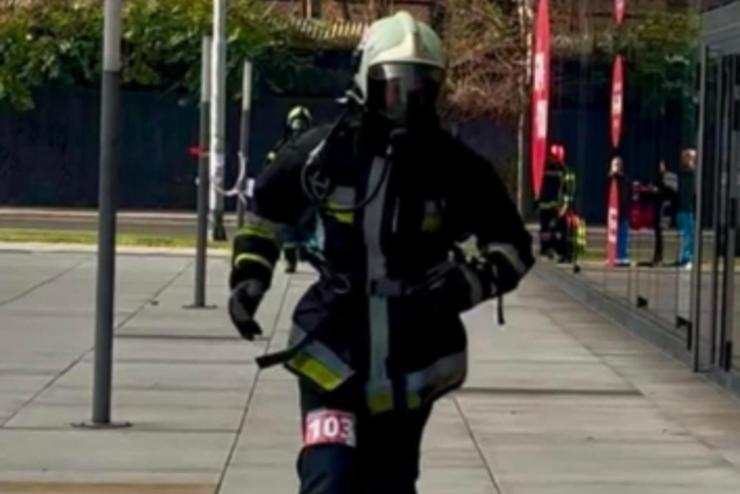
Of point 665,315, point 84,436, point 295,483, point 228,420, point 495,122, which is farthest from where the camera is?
point 495,122

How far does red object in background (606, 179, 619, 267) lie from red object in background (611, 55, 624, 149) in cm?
43

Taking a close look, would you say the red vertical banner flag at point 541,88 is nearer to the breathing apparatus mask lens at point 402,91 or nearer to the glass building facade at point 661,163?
the glass building facade at point 661,163

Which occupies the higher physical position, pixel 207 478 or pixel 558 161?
pixel 558 161

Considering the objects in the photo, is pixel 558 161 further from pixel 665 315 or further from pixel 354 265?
pixel 354 265

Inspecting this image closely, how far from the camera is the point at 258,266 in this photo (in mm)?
6664

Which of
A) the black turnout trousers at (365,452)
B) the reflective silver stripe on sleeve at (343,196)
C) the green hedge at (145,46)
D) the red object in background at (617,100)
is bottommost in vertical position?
the black turnout trousers at (365,452)

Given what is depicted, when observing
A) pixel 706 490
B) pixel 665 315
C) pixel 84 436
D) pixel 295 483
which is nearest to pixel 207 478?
pixel 295 483

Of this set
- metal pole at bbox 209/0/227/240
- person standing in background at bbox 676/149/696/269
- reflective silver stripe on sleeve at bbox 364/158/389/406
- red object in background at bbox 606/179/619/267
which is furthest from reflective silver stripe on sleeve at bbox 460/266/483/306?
metal pole at bbox 209/0/227/240

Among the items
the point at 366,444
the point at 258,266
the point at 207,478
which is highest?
the point at 258,266

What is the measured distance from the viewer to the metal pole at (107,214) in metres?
12.4

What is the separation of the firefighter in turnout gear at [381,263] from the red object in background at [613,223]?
14.2 meters

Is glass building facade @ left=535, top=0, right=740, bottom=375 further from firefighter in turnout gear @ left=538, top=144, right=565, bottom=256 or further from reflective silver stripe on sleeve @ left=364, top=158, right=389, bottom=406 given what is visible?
reflective silver stripe on sleeve @ left=364, top=158, right=389, bottom=406

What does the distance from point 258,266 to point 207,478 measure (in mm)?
4415

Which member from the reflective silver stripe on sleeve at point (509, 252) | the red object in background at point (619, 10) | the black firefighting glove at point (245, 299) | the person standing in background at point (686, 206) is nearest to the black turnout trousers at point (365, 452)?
the black firefighting glove at point (245, 299)
